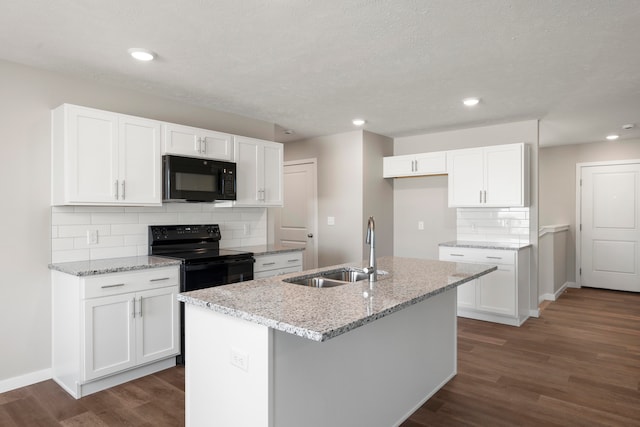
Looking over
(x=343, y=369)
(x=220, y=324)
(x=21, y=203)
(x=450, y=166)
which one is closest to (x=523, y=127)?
(x=450, y=166)

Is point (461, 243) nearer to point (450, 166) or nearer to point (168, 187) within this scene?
point (450, 166)

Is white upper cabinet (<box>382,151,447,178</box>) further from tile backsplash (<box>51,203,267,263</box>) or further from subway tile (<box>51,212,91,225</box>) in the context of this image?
subway tile (<box>51,212,91,225</box>)

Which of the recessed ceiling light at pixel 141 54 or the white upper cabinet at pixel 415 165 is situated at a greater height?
the recessed ceiling light at pixel 141 54

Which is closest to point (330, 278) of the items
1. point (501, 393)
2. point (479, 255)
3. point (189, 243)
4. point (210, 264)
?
point (210, 264)

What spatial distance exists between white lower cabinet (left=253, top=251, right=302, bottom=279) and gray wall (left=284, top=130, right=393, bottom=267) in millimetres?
1287

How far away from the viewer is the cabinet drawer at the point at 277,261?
149 inches

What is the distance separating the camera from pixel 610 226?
242 inches

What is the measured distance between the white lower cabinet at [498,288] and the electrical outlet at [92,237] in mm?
3587

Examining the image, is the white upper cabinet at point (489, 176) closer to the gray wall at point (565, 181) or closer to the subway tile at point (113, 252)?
the gray wall at point (565, 181)

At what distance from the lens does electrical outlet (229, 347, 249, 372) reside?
5.25ft

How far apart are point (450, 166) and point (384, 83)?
1.92 meters

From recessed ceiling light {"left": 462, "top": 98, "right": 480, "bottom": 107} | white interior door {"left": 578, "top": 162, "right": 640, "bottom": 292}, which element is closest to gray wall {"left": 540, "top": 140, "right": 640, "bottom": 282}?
white interior door {"left": 578, "top": 162, "right": 640, "bottom": 292}

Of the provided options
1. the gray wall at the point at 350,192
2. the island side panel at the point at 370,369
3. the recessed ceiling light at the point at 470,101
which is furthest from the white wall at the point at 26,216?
the recessed ceiling light at the point at 470,101

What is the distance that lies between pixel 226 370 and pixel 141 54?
2.14m
